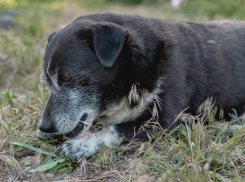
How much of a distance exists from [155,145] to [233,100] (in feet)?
4.01

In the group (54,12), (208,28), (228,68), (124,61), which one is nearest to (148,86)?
(124,61)

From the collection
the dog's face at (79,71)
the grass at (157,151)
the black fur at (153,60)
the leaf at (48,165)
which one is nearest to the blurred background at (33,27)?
the grass at (157,151)

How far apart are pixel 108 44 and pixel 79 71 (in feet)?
1.20

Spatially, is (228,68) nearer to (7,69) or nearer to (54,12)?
(7,69)

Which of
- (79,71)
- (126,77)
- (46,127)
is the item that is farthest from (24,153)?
(126,77)

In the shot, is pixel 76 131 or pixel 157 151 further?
pixel 76 131

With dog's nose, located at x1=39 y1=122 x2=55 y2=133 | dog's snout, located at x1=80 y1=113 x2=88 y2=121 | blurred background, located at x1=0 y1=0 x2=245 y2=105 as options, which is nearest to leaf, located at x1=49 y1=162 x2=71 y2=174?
dog's nose, located at x1=39 y1=122 x2=55 y2=133

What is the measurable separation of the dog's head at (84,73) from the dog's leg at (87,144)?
0.54 ft

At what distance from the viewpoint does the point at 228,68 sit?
122 inches

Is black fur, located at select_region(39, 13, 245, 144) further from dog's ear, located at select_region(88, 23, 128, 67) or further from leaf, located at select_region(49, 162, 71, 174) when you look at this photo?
leaf, located at select_region(49, 162, 71, 174)

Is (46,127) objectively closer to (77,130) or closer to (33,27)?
(77,130)

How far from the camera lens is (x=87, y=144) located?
2475mm

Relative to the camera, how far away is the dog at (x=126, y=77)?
248 cm

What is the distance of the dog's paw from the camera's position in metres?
2.39
